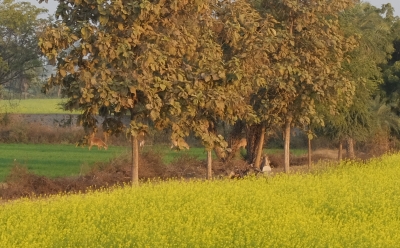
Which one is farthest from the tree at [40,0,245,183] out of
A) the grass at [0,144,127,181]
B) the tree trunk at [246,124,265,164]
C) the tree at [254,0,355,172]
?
the tree trunk at [246,124,265,164]

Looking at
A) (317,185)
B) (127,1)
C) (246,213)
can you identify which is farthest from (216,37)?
(246,213)

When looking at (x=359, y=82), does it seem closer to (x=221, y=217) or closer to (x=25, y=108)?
(x=221, y=217)

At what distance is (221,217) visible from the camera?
1237 centimetres

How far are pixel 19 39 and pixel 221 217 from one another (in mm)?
41055

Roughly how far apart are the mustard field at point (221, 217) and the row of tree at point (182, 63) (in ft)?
6.18

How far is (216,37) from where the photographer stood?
2097 cm

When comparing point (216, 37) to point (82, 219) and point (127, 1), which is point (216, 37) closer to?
point (127, 1)

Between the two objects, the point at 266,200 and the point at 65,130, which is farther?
the point at 65,130

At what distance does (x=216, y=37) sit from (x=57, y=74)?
5056mm

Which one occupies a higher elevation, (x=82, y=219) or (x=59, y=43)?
(x=59, y=43)

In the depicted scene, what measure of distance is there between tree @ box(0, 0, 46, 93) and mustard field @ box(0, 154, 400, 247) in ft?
113

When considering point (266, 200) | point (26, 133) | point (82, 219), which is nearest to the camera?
point (82, 219)

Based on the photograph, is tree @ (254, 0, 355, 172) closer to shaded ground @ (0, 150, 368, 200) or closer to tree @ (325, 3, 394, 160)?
tree @ (325, 3, 394, 160)

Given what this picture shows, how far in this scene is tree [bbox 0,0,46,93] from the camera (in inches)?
1970
